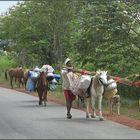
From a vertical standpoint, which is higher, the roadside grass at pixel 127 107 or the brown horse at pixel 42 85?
the brown horse at pixel 42 85

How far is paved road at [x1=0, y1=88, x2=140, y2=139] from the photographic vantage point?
13.2 metres

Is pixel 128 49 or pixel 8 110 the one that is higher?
pixel 128 49

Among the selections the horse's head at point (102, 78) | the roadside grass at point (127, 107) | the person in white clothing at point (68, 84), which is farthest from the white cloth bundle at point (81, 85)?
the roadside grass at point (127, 107)

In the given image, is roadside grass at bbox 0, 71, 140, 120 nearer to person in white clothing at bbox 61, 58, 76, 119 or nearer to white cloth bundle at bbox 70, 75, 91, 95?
white cloth bundle at bbox 70, 75, 91, 95

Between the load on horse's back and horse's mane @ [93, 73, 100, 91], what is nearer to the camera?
horse's mane @ [93, 73, 100, 91]

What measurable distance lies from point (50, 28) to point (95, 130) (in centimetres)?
2983

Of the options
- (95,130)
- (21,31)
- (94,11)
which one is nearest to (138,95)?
(94,11)

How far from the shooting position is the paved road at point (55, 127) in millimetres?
13219

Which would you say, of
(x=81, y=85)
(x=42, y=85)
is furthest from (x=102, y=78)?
(x=42, y=85)

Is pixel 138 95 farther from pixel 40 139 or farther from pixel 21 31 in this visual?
pixel 21 31

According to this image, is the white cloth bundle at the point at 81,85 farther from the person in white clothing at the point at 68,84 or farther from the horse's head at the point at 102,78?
the horse's head at the point at 102,78

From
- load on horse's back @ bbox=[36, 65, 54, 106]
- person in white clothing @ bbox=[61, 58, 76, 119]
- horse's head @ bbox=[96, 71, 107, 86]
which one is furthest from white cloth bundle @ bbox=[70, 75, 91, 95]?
load on horse's back @ bbox=[36, 65, 54, 106]

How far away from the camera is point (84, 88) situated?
669 inches

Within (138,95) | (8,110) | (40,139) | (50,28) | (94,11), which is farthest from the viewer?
(50,28)
